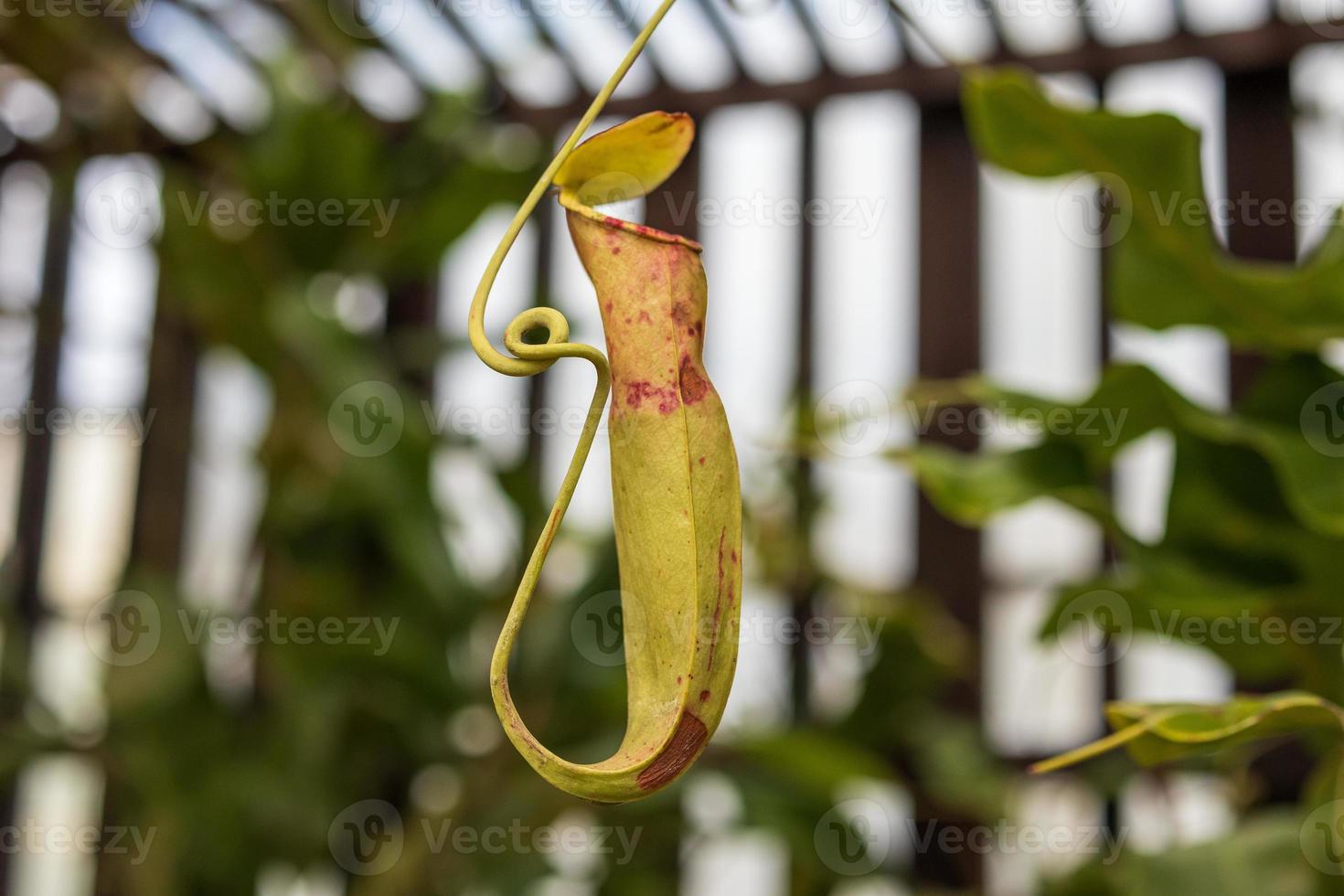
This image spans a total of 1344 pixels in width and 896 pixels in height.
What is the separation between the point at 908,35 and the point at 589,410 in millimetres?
1849

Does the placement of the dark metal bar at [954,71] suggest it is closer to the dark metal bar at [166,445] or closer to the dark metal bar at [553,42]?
the dark metal bar at [553,42]

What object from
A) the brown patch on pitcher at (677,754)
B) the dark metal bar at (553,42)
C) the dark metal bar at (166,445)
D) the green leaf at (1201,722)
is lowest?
the green leaf at (1201,722)

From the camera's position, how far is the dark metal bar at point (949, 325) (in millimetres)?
2018

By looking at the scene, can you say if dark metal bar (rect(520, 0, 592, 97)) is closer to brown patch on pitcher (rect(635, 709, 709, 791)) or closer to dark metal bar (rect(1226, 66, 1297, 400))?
dark metal bar (rect(1226, 66, 1297, 400))

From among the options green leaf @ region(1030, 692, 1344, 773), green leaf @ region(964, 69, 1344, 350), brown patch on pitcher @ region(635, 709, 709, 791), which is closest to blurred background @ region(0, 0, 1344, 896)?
green leaf @ region(964, 69, 1344, 350)

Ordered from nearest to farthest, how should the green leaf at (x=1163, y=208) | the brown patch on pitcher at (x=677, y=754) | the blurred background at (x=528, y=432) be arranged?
the brown patch on pitcher at (x=677, y=754)
the green leaf at (x=1163, y=208)
the blurred background at (x=528, y=432)

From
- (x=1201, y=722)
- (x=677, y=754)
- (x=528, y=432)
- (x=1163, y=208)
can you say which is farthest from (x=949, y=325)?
(x=677, y=754)

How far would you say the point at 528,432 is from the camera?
7.49 feet

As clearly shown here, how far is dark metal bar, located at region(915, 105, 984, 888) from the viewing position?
202 cm

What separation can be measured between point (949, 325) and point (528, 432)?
2.52 ft

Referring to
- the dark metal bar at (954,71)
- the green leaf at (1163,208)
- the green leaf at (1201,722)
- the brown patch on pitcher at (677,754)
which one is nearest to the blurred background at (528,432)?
the dark metal bar at (954,71)

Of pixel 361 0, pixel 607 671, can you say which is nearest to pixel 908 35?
pixel 361 0

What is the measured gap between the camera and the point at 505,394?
2355 millimetres

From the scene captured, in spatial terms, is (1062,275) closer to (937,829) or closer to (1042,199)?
(1042,199)
